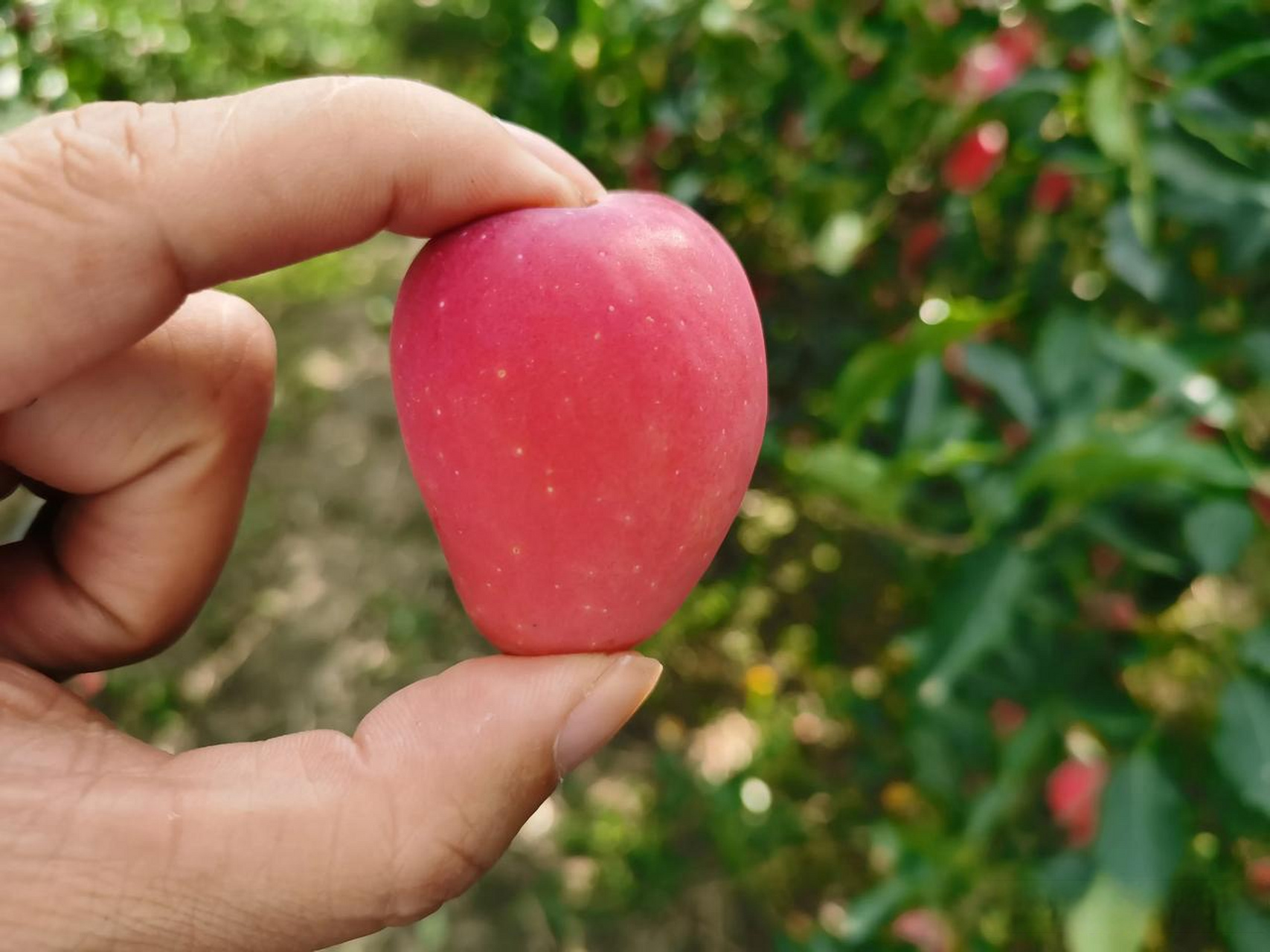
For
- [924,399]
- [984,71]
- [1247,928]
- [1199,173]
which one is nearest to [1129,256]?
[1199,173]

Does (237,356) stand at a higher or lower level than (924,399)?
higher

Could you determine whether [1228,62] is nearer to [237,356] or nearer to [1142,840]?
[1142,840]

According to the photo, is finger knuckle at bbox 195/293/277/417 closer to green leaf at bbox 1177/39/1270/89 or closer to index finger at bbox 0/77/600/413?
index finger at bbox 0/77/600/413

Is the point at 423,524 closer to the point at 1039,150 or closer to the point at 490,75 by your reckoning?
the point at 490,75

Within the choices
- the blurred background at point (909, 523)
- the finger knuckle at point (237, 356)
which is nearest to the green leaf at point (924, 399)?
the blurred background at point (909, 523)

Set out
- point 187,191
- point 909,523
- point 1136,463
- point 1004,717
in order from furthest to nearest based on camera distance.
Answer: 1. point 1004,717
2. point 909,523
3. point 1136,463
4. point 187,191

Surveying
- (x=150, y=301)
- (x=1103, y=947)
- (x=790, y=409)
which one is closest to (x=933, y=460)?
(x=1103, y=947)

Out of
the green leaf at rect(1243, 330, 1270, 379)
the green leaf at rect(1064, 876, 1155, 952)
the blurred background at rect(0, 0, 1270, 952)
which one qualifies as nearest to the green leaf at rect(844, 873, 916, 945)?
the blurred background at rect(0, 0, 1270, 952)
